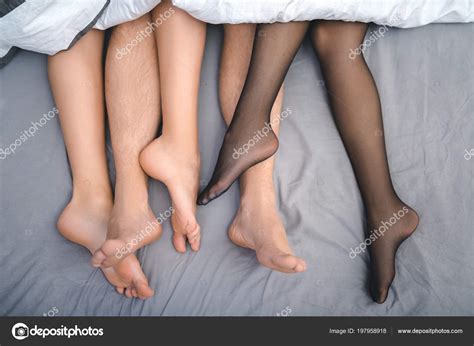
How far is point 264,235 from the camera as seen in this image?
97 cm

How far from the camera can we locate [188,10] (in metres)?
0.95

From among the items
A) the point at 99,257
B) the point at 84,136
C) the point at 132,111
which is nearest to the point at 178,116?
the point at 132,111

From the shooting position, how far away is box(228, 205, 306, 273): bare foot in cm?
91

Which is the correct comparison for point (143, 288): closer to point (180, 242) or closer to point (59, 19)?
point (180, 242)

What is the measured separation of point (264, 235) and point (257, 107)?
273 millimetres

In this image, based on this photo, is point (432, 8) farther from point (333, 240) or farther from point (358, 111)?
point (333, 240)

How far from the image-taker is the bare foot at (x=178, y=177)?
0.97 meters

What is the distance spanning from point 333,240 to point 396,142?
0.27 metres

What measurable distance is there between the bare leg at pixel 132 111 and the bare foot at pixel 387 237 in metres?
0.47
